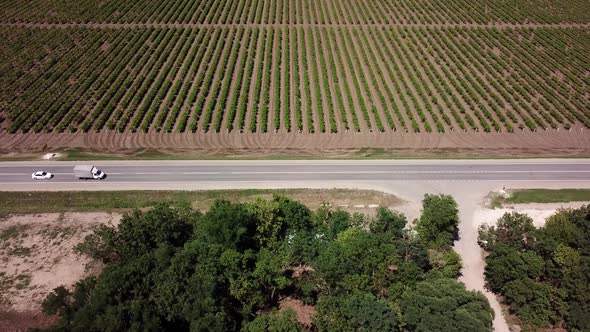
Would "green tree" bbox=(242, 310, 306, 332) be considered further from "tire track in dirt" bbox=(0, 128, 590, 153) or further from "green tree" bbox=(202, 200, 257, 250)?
"tire track in dirt" bbox=(0, 128, 590, 153)

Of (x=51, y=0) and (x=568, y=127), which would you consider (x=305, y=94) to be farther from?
(x=51, y=0)

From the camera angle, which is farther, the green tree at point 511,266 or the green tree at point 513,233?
the green tree at point 513,233

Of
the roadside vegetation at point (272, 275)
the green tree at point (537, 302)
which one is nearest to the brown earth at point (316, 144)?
the roadside vegetation at point (272, 275)

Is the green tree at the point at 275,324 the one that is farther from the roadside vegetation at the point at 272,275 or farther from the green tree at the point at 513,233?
the green tree at the point at 513,233

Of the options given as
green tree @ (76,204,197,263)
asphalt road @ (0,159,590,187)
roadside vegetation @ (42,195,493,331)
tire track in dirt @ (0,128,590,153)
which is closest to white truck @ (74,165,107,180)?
asphalt road @ (0,159,590,187)

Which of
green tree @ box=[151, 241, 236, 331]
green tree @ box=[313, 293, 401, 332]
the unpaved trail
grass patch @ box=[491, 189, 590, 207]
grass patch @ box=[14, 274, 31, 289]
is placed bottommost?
the unpaved trail

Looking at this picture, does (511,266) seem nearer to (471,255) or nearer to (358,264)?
(471,255)

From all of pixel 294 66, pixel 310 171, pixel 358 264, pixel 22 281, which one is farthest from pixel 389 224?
pixel 294 66
